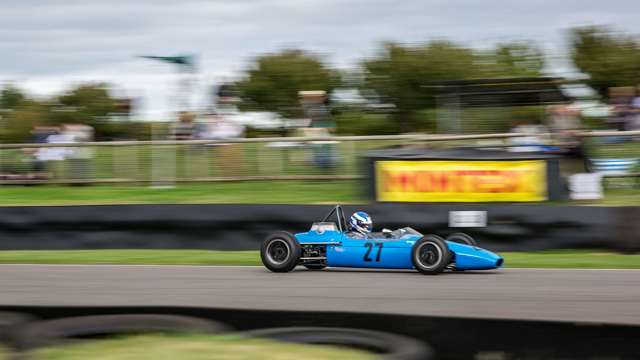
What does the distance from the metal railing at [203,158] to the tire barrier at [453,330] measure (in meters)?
8.78

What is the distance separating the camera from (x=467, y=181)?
38.3 ft

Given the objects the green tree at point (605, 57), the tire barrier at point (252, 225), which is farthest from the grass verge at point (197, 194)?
the green tree at point (605, 57)

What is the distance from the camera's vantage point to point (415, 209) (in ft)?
A: 36.3

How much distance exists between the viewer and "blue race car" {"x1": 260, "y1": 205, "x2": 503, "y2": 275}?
28.2ft

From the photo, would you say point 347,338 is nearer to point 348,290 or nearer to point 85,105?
point 348,290

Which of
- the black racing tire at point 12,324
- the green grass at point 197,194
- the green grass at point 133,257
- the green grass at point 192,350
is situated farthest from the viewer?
the green grass at point 197,194

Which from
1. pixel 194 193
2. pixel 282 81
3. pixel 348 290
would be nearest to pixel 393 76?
pixel 282 81

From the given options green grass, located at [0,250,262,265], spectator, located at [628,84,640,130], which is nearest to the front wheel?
green grass, located at [0,250,262,265]

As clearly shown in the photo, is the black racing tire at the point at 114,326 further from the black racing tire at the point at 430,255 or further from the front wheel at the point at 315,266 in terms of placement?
the front wheel at the point at 315,266

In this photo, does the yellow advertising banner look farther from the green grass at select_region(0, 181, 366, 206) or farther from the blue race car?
the blue race car

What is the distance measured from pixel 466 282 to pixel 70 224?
18.9ft

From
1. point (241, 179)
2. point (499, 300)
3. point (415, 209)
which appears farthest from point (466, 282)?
point (241, 179)

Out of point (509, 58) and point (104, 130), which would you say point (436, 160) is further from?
point (509, 58)

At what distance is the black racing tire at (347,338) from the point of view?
464 cm
